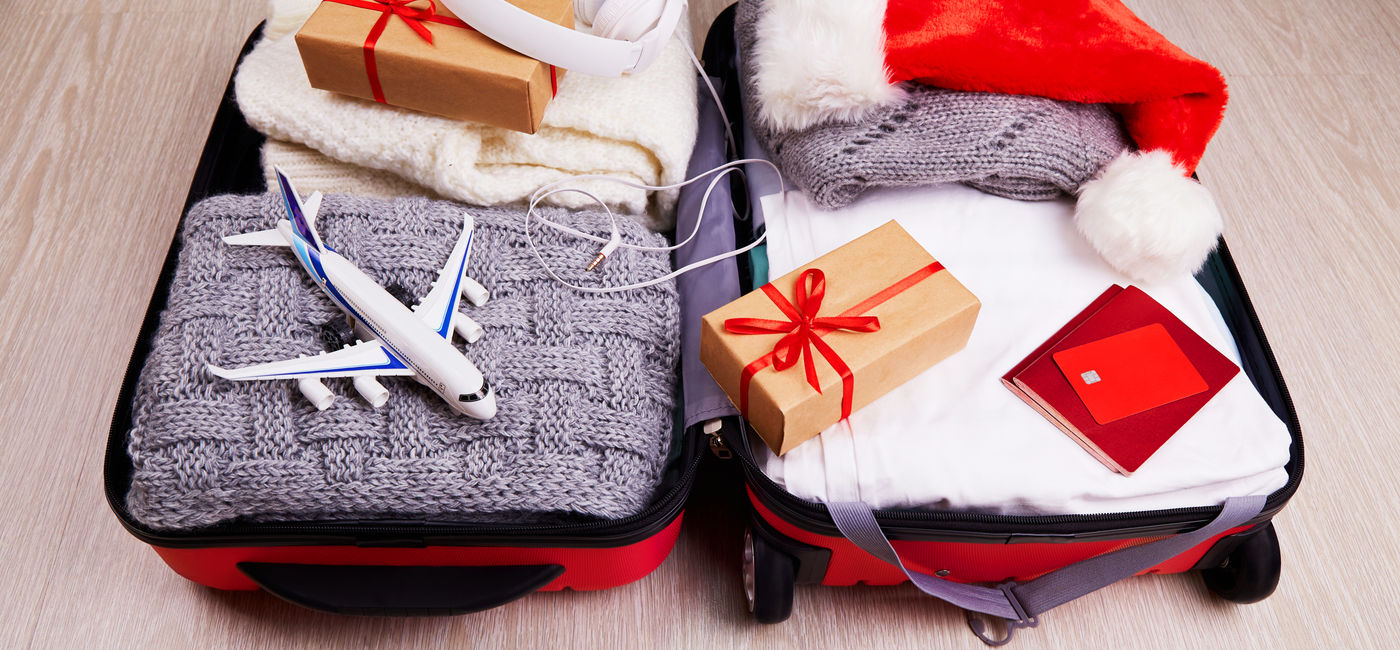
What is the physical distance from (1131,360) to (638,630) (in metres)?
0.55

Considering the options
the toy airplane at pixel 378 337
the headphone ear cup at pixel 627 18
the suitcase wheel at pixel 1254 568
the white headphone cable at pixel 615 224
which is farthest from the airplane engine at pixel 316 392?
the suitcase wheel at pixel 1254 568

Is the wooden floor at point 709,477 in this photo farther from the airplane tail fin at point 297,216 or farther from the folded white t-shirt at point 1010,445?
the airplane tail fin at point 297,216

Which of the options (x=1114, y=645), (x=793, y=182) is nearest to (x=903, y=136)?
(x=793, y=182)

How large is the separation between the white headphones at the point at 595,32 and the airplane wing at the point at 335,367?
319 millimetres

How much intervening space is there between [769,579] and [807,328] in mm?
253

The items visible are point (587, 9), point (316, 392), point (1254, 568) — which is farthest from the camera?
point (587, 9)

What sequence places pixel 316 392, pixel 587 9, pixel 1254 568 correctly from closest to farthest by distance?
1. pixel 316 392
2. pixel 1254 568
3. pixel 587 9

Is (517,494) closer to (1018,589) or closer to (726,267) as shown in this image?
(726,267)

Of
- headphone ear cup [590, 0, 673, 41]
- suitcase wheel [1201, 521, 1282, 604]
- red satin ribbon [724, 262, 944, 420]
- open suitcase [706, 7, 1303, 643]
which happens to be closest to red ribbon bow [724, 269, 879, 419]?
red satin ribbon [724, 262, 944, 420]

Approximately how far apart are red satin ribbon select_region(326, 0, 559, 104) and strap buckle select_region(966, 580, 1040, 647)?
2.18ft

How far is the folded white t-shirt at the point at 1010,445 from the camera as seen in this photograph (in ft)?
2.44

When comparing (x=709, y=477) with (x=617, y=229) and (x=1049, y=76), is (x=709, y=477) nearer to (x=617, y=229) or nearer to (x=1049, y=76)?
(x=617, y=229)

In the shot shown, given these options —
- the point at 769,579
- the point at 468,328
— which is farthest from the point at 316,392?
the point at 769,579

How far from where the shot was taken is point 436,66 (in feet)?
2.73
